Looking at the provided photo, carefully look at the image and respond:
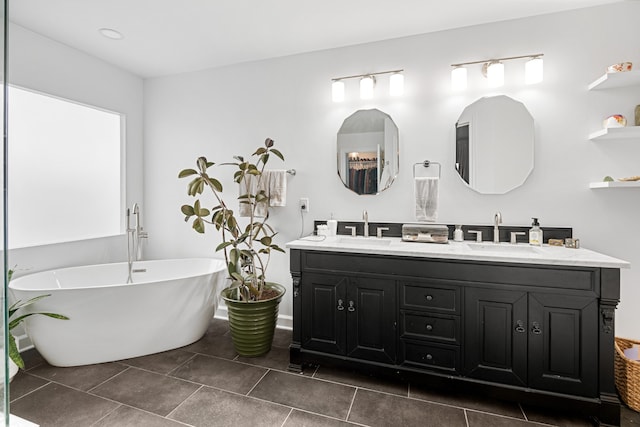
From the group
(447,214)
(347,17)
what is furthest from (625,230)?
(347,17)

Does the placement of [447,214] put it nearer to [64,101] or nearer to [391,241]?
[391,241]

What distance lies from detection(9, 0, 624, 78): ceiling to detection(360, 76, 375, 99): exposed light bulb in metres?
0.34

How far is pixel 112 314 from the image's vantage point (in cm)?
233

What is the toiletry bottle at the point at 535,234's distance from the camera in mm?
2254

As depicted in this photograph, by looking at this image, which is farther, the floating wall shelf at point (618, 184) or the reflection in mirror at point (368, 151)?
the reflection in mirror at point (368, 151)

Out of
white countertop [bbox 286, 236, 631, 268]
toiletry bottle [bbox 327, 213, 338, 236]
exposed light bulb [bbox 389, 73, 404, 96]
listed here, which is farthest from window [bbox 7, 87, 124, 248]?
exposed light bulb [bbox 389, 73, 404, 96]

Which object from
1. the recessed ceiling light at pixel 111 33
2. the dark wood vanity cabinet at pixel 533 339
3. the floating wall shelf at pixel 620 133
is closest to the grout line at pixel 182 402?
the dark wood vanity cabinet at pixel 533 339

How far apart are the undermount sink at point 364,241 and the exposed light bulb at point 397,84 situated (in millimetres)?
1213

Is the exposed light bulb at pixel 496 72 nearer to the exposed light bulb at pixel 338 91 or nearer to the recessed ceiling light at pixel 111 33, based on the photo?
the exposed light bulb at pixel 338 91

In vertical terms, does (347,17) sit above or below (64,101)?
above

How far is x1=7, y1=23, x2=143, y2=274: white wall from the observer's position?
2.57m

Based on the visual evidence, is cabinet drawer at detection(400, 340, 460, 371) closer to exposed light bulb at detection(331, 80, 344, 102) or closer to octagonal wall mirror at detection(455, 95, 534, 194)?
octagonal wall mirror at detection(455, 95, 534, 194)

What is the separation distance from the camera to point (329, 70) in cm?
290

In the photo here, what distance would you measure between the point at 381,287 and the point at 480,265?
614 mm
